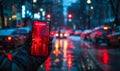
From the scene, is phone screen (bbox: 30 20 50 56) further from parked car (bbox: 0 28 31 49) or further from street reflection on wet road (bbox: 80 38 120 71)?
parked car (bbox: 0 28 31 49)

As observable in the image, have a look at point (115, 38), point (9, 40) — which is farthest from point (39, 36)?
point (115, 38)

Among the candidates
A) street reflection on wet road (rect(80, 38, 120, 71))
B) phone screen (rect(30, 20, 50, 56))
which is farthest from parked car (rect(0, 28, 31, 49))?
phone screen (rect(30, 20, 50, 56))

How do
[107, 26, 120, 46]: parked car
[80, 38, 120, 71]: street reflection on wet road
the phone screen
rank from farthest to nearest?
[107, 26, 120, 46]: parked car < the phone screen < [80, 38, 120, 71]: street reflection on wet road

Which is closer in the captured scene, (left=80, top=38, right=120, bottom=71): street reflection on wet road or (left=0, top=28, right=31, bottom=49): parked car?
(left=80, top=38, right=120, bottom=71): street reflection on wet road

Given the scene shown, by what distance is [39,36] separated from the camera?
23.1 m

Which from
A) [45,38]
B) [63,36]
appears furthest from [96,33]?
[63,36]

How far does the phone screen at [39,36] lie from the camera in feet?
74.9

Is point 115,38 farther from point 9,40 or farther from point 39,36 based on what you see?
point 39,36

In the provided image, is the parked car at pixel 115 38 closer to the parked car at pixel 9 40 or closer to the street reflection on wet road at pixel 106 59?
the street reflection on wet road at pixel 106 59

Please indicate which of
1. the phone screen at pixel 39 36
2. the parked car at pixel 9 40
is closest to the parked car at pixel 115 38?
the parked car at pixel 9 40

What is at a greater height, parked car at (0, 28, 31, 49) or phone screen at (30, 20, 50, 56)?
phone screen at (30, 20, 50, 56)

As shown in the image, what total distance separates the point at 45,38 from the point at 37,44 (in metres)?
0.59

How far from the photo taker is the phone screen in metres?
22.8

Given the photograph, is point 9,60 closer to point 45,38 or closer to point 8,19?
point 45,38
